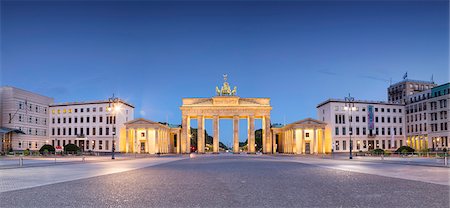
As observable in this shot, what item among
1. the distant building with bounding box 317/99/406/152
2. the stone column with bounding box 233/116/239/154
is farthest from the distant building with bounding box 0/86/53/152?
→ the distant building with bounding box 317/99/406/152

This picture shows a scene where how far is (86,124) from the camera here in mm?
115375

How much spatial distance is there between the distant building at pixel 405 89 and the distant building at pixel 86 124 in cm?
9573

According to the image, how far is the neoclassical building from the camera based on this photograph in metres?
106

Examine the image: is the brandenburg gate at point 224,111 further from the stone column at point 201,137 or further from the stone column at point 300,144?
the stone column at point 300,144

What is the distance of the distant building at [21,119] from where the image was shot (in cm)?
9831

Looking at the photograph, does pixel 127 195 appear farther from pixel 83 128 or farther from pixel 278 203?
pixel 83 128

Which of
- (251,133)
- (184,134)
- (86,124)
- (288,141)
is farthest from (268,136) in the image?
(86,124)

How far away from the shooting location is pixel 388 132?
11450cm

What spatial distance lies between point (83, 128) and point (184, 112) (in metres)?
30.5

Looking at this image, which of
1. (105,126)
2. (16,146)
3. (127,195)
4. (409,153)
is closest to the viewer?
(127,195)

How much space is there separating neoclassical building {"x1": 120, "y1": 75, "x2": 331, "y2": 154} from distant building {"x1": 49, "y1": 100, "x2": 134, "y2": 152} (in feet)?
20.7

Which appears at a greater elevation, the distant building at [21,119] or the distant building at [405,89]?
the distant building at [405,89]

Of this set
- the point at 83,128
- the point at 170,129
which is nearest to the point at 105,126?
the point at 83,128

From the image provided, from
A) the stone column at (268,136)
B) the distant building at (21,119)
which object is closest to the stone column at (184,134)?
the stone column at (268,136)
